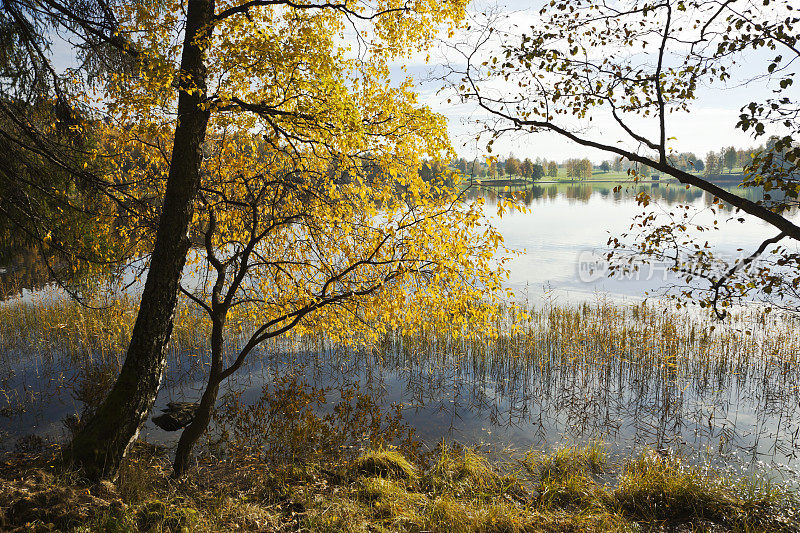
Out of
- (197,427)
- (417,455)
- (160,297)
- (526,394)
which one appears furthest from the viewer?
(526,394)

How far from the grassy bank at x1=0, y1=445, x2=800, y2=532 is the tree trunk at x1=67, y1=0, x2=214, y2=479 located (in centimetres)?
43

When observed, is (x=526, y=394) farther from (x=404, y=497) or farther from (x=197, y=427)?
(x=197, y=427)

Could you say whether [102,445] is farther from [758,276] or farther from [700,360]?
[700,360]

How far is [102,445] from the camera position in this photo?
5.55 metres

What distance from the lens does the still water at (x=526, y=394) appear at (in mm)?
8570

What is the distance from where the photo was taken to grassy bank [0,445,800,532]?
170 inches

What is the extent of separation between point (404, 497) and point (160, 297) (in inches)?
153

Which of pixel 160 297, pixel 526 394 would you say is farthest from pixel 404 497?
pixel 526 394

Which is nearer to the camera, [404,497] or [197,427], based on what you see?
[404,497]

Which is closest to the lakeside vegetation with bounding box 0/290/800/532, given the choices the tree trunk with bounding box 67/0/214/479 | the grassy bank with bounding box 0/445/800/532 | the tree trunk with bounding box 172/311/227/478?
the grassy bank with bounding box 0/445/800/532

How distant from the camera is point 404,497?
5.49 meters

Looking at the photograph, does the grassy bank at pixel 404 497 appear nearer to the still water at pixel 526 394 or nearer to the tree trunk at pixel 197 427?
the tree trunk at pixel 197 427

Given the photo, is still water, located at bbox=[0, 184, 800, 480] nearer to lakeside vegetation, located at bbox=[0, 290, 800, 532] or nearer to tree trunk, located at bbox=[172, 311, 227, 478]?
lakeside vegetation, located at bbox=[0, 290, 800, 532]

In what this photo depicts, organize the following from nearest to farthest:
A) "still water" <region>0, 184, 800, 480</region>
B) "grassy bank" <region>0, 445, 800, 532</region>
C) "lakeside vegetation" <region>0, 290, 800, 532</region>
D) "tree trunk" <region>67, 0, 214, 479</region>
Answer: "grassy bank" <region>0, 445, 800, 532</region> → "lakeside vegetation" <region>0, 290, 800, 532</region> → "tree trunk" <region>67, 0, 214, 479</region> → "still water" <region>0, 184, 800, 480</region>
